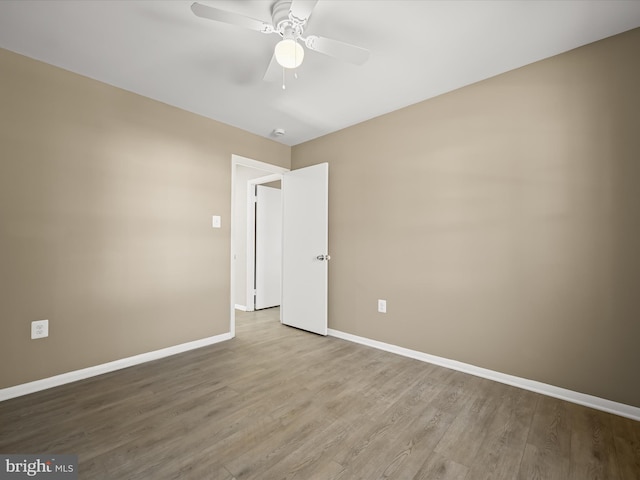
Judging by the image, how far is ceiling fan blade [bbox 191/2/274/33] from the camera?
1.45 meters

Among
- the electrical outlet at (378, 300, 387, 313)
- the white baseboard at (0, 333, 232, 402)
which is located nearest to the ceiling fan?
the electrical outlet at (378, 300, 387, 313)

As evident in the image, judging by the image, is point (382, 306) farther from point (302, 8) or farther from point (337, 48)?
point (302, 8)

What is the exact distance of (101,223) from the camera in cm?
251

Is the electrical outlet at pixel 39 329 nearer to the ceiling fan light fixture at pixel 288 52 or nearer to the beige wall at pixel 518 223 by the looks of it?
the ceiling fan light fixture at pixel 288 52

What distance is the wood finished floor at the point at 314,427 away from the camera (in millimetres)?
1459

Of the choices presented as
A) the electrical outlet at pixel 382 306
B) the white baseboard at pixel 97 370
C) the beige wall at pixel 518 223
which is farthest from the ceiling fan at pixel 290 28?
the white baseboard at pixel 97 370

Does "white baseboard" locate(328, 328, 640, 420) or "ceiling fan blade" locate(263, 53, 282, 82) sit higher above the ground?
"ceiling fan blade" locate(263, 53, 282, 82)

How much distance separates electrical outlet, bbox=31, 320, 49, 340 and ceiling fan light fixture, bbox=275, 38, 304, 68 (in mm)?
2562

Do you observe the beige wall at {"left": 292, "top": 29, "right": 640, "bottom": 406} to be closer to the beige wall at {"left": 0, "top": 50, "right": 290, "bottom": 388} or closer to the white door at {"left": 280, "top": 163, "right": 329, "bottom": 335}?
the white door at {"left": 280, "top": 163, "right": 329, "bottom": 335}

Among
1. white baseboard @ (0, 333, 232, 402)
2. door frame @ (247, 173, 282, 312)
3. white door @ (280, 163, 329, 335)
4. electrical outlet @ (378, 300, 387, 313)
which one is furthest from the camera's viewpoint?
door frame @ (247, 173, 282, 312)

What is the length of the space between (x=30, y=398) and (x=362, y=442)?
233 centimetres

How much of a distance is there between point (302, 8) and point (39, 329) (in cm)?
285

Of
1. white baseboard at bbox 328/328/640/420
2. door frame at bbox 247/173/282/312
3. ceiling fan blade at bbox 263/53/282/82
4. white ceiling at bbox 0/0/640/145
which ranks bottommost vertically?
white baseboard at bbox 328/328/640/420

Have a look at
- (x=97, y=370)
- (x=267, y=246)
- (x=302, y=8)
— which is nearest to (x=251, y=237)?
(x=267, y=246)
